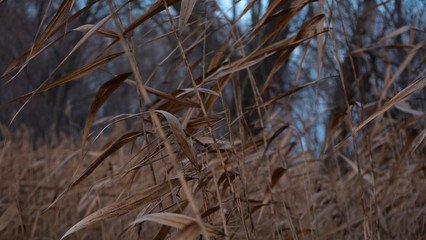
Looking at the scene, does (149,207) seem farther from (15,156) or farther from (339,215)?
(15,156)

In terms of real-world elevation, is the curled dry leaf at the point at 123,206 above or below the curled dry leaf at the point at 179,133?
below

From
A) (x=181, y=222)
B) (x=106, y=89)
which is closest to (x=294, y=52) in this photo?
(x=106, y=89)

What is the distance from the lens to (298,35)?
77 cm

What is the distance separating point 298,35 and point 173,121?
33 centimetres

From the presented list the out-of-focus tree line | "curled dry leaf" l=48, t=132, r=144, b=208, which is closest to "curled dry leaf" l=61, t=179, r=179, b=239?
"curled dry leaf" l=48, t=132, r=144, b=208

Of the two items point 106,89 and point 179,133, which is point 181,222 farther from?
point 106,89

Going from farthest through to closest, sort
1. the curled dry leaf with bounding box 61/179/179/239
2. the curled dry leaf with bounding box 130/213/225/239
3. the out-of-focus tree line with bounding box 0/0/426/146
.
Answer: the out-of-focus tree line with bounding box 0/0/426/146, the curled dry leaf with bounding box 61/179/179/239, the curled dry leaf with bounding box 130/213/225/239

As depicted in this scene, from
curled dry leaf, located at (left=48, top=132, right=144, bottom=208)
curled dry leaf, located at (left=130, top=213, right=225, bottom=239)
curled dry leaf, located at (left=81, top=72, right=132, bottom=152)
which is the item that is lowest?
curled dry leaf, located at (left=130, top=213, right=225, bottom=239)

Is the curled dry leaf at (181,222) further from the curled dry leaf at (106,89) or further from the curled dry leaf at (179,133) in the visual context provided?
the curled dry leaf at (106,89)

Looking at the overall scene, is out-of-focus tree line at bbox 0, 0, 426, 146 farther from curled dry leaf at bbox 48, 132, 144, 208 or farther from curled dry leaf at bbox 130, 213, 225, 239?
curled dry leaf at bbox 130, 213, 225, 239

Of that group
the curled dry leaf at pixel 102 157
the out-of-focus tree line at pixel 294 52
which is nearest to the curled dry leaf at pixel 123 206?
the curled dry leaf at pixel 102 157

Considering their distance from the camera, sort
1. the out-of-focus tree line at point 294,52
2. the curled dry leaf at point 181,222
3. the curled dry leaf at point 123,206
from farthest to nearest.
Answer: the out-of-focus tree line at point 294,52, the curled dry leaf at point 123,206, the curled dry leaf at point 181,222

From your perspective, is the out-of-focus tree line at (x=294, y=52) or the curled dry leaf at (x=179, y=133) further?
the out-of-focus tree line at (x=294, y=52)

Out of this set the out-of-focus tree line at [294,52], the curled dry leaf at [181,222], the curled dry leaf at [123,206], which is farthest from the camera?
the out-of-focus tree line at [294,52]
